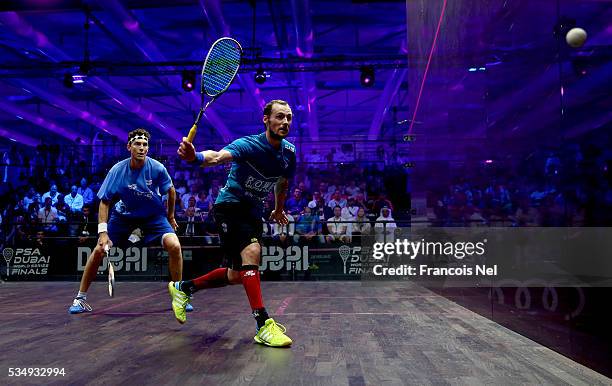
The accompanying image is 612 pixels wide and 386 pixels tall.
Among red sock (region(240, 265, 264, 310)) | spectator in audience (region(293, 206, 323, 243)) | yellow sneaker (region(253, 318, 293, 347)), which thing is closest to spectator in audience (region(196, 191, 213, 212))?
spectator in audience (region(293, 206, 323, 243))

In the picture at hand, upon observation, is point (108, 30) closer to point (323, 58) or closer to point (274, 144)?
point (323, 58)

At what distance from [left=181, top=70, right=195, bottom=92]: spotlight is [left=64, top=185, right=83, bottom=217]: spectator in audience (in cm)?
277

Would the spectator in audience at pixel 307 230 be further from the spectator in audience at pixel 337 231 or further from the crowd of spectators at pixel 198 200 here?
the spectator in audience at pixel 337 231

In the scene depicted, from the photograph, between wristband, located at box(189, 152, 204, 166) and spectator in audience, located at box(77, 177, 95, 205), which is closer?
wristband, located at box(189, 152, 204, 166)

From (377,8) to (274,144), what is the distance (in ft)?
19.4

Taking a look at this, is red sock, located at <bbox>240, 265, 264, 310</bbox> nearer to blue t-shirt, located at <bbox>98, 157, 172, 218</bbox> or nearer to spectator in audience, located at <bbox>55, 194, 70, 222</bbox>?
blue t-shirt, located at <bbox>98, 157, 172, 218</bbox>

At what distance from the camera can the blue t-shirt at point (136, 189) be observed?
3.21 meters

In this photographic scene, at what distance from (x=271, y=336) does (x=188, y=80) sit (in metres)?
7.62

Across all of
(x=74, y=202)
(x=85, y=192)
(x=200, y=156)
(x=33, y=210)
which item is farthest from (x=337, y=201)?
(x=200, y=156)

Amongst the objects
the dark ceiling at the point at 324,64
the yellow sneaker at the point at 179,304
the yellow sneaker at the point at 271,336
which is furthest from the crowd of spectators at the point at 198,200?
the yellow sneaker at the point at 271,336

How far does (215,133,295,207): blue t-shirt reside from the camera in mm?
2277

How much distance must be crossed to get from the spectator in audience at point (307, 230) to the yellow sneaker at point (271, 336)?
369cm

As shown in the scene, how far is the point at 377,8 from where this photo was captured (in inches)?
295

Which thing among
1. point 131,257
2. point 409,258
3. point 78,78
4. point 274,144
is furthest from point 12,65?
point 274,144
